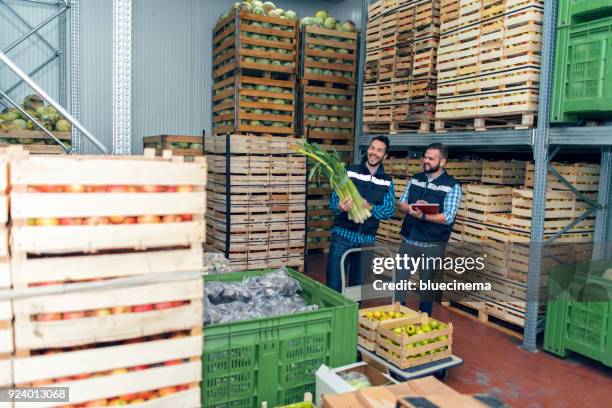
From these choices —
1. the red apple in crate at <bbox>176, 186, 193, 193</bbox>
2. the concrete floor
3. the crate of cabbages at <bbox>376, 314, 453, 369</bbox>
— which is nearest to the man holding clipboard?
the concrete floor

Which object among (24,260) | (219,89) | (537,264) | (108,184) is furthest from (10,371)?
(219,89)

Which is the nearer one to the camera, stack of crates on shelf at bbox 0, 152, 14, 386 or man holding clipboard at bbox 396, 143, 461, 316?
stack of crates on shelf at bbox 0, 152, 14, 386

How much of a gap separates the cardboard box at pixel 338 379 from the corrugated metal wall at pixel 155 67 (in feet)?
24.5

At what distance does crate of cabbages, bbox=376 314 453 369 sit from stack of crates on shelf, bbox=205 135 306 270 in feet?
12.4

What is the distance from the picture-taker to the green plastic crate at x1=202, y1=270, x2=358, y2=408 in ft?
10.9

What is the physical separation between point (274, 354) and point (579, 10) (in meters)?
4.39

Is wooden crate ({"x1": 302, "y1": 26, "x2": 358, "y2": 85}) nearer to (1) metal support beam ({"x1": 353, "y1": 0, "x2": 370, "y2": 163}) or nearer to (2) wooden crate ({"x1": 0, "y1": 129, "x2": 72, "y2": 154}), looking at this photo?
(1) metal support beam ({"x1": 353, "y1": 0, "x2": 370, "y2": 163})

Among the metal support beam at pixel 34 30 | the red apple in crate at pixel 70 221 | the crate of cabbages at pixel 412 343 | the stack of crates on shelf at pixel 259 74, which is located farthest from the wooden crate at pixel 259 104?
the red apple in crate at pixel 70 221

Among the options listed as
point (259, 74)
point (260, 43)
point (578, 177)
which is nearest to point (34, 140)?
point (259, 74)

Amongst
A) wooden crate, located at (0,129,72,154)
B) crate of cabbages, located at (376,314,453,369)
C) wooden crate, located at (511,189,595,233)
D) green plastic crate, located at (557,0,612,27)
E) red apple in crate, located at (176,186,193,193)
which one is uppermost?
green plastic crate, located at (557,0,612,27)

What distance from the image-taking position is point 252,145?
26.0 ft

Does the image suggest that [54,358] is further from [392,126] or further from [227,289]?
[392,126]

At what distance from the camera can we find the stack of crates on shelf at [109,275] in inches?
86.4

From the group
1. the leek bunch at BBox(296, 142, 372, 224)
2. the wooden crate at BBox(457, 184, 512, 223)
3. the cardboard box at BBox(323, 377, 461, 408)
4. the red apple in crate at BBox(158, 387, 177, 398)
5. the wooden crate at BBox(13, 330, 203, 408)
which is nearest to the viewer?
the wooden crate at BBox(13, 330, 203, 408)
